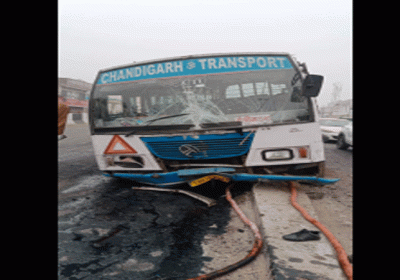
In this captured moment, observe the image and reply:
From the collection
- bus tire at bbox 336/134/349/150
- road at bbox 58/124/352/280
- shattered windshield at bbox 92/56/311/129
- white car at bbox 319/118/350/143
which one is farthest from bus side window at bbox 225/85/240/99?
white car at bbox 319/118/350/143

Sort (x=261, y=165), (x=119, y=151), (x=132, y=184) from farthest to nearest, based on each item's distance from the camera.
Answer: (x=132, y=184) < (x=119, y=151) < (x=261, y=165)

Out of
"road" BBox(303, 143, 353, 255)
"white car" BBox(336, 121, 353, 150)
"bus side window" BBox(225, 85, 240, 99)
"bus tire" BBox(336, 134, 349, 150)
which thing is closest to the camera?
"road" BBox(303, 143, 353, 255)

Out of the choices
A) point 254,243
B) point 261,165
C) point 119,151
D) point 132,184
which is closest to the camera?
point 254,243

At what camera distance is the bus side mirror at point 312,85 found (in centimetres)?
335

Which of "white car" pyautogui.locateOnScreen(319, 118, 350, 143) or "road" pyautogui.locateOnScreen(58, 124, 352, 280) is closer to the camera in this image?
"road" pyautogui.locateOnScreen(58, 124, 352, 280)

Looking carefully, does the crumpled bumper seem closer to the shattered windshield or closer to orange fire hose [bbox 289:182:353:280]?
orange fire hose [bbox 289:182:353:280]

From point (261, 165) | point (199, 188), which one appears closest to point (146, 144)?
point (199, 188)

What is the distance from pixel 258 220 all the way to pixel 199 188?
161cm

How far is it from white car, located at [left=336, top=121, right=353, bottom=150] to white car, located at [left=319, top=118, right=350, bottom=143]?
119 centimetres

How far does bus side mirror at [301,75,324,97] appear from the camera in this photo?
3.35m

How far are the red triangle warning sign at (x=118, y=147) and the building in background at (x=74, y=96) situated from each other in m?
36.3

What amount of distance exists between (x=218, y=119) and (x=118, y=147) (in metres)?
1.60
